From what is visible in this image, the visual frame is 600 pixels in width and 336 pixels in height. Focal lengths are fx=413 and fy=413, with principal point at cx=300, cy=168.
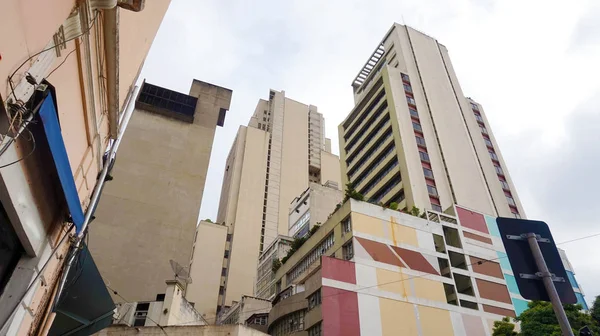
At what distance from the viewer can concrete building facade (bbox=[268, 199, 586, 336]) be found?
2831cm

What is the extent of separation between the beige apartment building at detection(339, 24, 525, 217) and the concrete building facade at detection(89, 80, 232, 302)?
20619 millimetres

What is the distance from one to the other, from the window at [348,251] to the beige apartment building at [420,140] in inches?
354

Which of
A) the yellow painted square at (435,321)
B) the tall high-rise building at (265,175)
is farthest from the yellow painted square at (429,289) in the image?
the tall high-rise building at (265,175)

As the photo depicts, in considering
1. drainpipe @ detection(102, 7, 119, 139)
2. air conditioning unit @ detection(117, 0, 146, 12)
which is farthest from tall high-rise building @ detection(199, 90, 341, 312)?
air conditioning unit @ detection(117, 0, 146, 12)

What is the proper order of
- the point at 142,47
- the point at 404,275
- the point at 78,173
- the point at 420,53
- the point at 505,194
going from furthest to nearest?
the point at 420,53, the point at 505,194, the point at 404,275, the point at 142,47, the point at 78,173

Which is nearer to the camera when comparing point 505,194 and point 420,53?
point 505,194

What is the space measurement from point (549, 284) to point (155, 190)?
20383 mm

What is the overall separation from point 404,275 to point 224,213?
162 ft

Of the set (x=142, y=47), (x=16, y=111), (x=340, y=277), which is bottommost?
(x=16, y=111)

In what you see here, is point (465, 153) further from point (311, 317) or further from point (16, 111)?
point (16, 111)

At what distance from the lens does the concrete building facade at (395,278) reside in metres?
28.3

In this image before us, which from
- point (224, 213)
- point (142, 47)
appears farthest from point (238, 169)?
point (142, 47)

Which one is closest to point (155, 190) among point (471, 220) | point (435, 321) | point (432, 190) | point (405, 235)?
point (405, 235)

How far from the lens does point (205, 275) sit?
6169 cm
